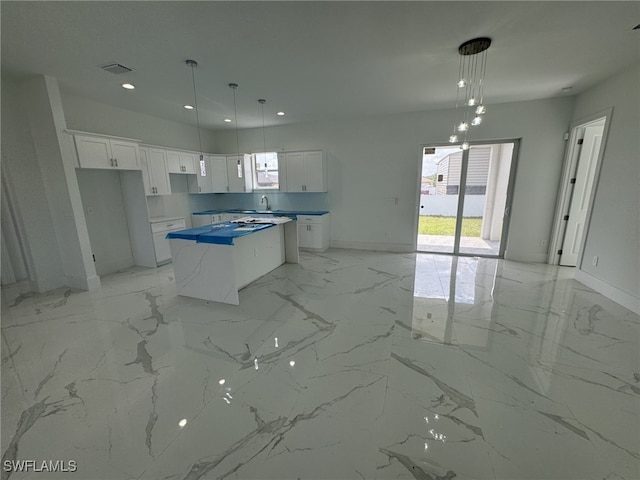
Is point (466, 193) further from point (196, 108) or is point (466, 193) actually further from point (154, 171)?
point (154, 171)

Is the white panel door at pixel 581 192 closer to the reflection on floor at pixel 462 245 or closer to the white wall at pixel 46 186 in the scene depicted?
the reflection on floor at pixel 462 245

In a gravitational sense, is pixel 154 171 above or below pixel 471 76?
below

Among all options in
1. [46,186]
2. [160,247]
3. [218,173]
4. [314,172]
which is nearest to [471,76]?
[314,172]

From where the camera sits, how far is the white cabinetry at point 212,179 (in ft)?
19.4

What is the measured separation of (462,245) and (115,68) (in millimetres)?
6428

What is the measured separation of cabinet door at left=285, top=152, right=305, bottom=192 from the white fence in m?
2.67

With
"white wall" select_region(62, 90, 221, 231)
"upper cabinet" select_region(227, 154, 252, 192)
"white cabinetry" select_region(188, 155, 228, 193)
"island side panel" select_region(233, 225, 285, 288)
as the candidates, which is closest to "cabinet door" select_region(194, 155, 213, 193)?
"white cabinetry" select_region(188, 155, 228, 193)

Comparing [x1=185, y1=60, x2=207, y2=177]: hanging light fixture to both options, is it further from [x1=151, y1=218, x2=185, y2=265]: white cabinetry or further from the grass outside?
the grass outside

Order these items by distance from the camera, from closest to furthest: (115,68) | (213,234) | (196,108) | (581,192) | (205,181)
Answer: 1. (115,68)
2. (213,234)
3. (581,192)
4. (196,108)
5. (205,181)

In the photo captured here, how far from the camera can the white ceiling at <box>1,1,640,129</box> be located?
2.09m

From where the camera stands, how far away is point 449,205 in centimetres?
532

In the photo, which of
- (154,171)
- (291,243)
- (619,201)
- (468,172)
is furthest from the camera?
(468,172)

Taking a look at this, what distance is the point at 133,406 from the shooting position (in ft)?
5.75

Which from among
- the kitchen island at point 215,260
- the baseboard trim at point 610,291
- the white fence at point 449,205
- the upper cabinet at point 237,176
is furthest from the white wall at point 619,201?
the upper cabinet at point 237,176
